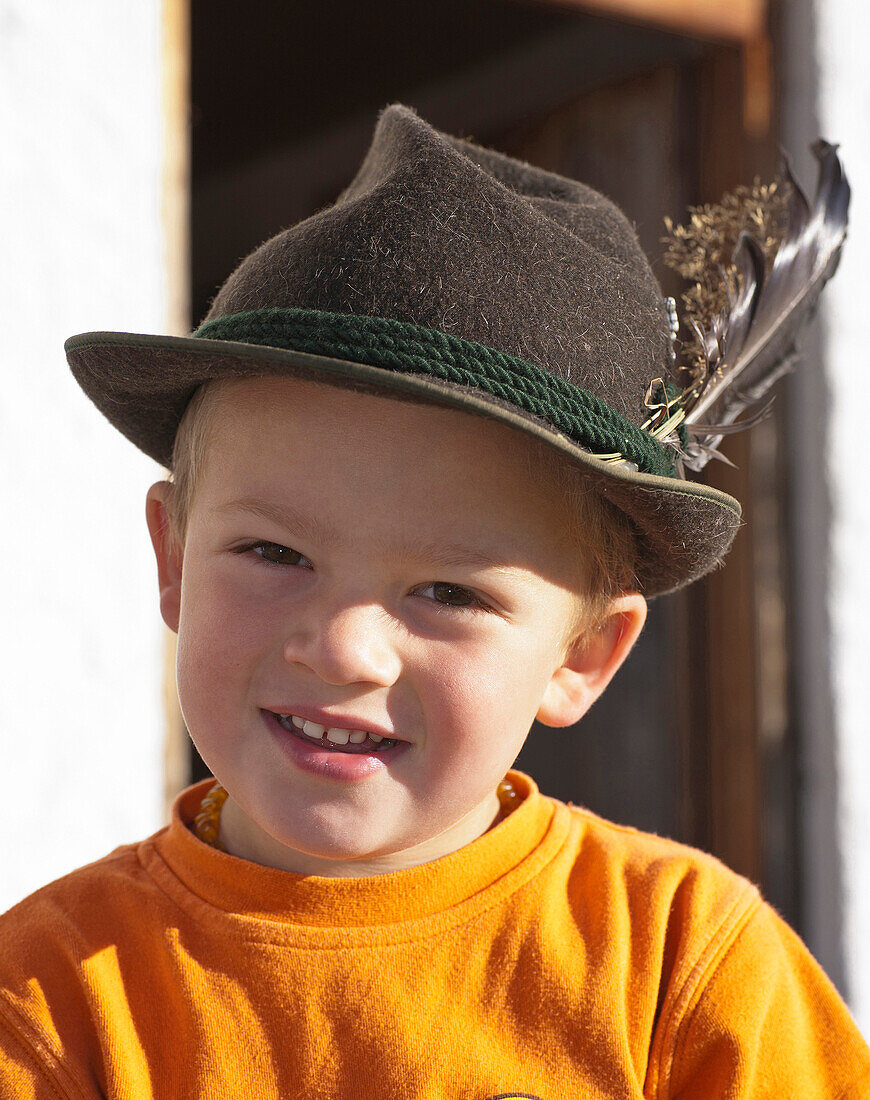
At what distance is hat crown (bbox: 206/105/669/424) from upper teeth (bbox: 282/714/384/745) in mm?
352

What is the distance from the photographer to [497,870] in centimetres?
116

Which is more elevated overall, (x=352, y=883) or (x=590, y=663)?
(x=590, y=663)

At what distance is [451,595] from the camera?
1.02 m

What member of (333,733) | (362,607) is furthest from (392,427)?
(333,733)

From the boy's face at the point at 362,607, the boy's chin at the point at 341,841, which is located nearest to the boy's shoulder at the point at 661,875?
the boy's chin at the point at 341,841

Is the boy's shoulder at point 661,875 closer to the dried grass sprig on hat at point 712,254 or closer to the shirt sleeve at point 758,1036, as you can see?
the shirt sleeve at point 758,1036

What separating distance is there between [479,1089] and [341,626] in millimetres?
436

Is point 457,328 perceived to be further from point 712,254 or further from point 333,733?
point 712,254

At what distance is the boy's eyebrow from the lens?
0.98 meters

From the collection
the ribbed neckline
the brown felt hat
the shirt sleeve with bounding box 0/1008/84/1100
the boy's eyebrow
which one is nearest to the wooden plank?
the brown felt hat

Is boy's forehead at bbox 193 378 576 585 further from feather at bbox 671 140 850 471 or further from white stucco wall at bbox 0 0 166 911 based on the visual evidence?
white stucco wall at bbox 0 0 166 911

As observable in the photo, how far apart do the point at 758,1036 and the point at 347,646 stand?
1.74ft

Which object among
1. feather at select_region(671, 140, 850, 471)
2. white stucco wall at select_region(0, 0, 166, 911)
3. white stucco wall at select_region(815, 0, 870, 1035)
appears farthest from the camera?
white stucco wall at select_region(815, 0, 870, 1035)

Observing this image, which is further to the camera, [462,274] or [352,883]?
[352,883]
